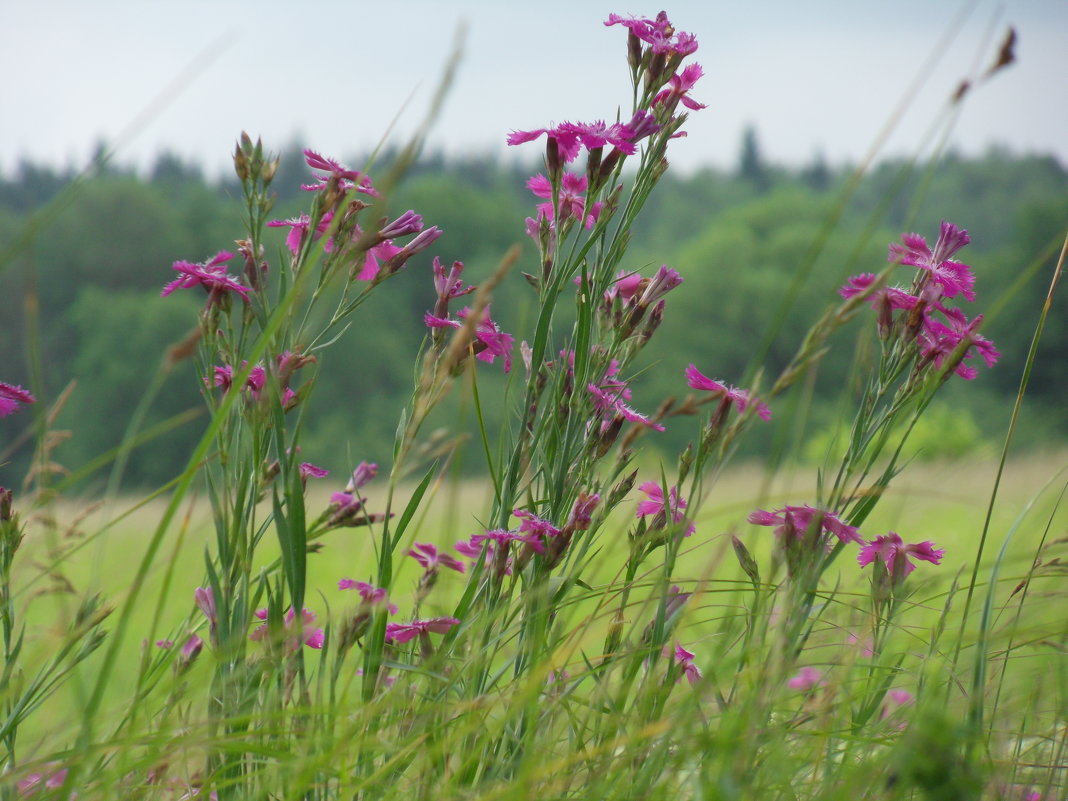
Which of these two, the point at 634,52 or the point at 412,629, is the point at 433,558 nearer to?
the point at 412,629

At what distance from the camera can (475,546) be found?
1.31 m

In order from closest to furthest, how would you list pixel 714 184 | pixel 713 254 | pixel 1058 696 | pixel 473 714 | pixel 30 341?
1. pixel 473 714
2. pixel 30 341
3. pixel 1058 696
4. pixel 713 254
5. pixel 714 184

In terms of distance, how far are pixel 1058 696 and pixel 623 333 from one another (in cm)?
74

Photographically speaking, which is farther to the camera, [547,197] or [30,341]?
[547,197]

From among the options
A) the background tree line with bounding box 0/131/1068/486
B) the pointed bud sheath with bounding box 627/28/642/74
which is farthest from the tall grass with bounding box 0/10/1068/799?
the background tree line with bounding box 0/131/1068/486

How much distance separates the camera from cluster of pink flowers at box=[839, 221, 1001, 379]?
1247 millimetres

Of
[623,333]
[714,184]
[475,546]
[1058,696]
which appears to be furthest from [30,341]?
[714,184]

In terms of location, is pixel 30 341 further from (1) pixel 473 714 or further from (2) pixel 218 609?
(1) pixel 473 714

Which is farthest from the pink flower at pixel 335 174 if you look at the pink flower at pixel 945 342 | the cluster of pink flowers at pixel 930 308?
the pink flower at pixel 945 342

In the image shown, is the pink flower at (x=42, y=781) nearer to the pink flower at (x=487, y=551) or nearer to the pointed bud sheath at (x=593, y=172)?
the pink flower at (x=487, y=551)

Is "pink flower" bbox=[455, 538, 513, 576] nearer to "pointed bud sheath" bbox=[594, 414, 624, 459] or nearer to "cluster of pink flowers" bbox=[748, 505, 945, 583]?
"pointed bud sheath" bbox=[594, 414, 624, 459]

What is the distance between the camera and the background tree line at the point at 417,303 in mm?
27469

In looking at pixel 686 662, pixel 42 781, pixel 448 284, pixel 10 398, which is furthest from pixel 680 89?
pixel 42 781

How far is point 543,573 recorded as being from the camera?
1177 millimetres
